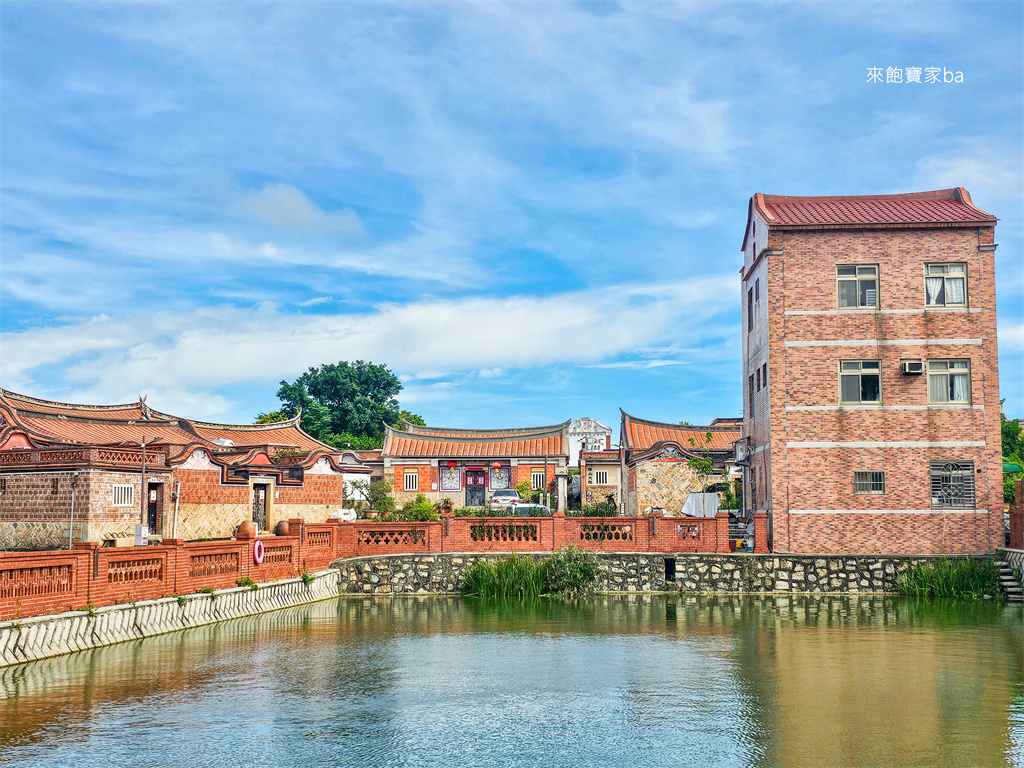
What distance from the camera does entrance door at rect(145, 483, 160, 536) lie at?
2981 cm

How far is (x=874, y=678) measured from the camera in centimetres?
1349

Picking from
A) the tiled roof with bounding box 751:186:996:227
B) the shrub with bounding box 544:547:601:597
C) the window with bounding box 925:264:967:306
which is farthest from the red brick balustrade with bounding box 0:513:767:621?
the tiled roof with bounding box 751:186:996:227

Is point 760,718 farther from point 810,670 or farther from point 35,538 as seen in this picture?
point 35,538

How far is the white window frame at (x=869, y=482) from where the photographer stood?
25844mm

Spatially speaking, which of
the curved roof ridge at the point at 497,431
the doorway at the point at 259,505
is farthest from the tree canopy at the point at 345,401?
the doorway at the point at 259,505

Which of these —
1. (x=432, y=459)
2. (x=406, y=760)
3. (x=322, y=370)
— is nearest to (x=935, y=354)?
(x=406, y=760)

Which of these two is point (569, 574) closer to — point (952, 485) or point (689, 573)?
point (689, 573)

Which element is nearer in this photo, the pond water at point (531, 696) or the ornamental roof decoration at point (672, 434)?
the pond water at point (531, 696)

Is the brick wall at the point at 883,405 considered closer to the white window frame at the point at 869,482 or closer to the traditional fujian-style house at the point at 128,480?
the white window frame at the point at 869,482

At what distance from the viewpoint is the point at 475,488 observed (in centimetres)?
5194

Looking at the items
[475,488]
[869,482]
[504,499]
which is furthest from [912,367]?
[475,488]

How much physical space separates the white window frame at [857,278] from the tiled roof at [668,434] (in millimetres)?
20569

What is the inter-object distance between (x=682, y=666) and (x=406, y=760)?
6.57 m

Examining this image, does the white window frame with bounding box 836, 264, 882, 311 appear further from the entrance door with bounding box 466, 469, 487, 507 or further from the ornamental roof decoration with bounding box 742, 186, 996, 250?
the entrance door with bounding box 466, 469, 487, 507
